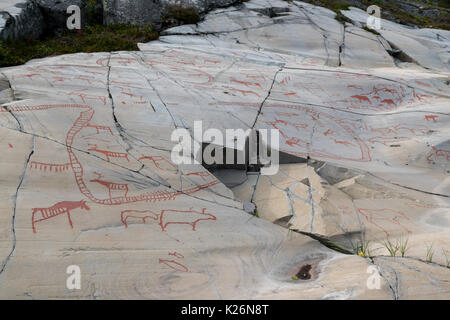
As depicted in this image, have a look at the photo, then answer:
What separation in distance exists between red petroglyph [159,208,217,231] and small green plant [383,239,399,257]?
2.13m

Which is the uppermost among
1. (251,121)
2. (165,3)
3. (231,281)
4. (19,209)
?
(165,3)

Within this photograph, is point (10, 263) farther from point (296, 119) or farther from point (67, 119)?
point (296, 119)

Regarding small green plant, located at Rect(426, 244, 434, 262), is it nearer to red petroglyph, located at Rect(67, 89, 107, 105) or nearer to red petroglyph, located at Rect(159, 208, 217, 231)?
red petroglyph, located at Rect(159, 208, 217, 231)

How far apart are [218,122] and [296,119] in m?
1.77

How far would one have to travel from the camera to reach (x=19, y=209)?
4.00 m

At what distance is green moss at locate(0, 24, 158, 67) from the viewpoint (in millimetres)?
9598

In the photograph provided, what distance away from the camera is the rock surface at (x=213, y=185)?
11.9ft

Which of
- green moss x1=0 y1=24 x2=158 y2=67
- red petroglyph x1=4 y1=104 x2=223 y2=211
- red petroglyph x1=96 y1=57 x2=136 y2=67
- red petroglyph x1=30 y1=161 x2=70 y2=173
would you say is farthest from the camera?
green moss x1=0 y1=24 x2=158 y2=67

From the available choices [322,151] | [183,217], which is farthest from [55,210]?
[322,151]

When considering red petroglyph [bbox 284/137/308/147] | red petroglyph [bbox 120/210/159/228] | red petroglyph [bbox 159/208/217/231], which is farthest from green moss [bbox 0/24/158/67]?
red petroglyph [bbox 159/208/217/231]

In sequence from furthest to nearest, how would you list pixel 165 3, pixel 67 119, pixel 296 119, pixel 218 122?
1. pixel 165 3
2. pixel 296 119
3. pixel 218 122
4. pixel 67 119

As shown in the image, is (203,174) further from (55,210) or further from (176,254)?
(55,210)

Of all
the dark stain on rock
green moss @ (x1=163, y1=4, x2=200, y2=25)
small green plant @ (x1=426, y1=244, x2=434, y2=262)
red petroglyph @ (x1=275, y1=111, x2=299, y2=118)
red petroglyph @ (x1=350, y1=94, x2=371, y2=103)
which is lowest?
the dark stain on rock

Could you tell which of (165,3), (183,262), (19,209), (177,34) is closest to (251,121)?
(183,262)
